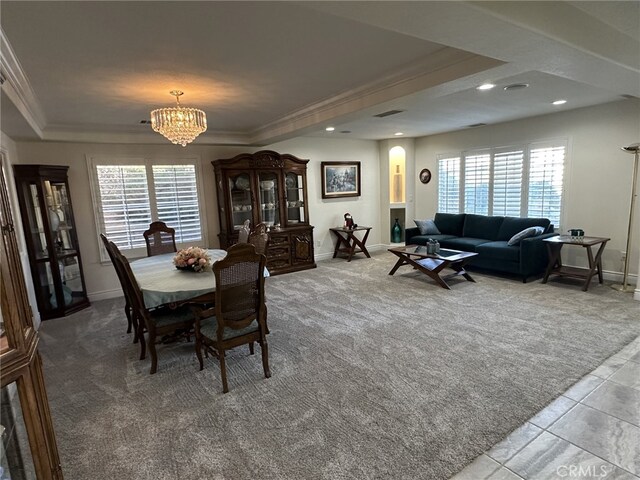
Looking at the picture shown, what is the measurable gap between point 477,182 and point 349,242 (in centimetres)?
264

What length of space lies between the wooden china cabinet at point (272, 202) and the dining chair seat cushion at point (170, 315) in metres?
2.62

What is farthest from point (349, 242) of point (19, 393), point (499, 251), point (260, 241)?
point (19, 393)

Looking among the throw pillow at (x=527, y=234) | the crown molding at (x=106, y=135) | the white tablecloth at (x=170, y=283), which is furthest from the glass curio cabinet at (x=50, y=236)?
the throw pillow at (x=527, y=234)

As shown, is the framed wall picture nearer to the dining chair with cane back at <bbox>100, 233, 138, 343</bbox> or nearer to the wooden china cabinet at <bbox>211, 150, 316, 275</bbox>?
the wooden china cabinet at <bbox>211, 150, 316, 275</bbox>

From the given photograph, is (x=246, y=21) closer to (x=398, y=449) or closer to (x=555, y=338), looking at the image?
(x=398, y=449)

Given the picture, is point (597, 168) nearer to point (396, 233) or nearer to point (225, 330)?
point (396, 233)

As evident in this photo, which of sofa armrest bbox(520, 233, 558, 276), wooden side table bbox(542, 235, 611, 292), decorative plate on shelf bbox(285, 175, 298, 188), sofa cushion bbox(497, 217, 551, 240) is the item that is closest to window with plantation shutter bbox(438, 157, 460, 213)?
sofa cushion bbox(497, 217, 551, 240)

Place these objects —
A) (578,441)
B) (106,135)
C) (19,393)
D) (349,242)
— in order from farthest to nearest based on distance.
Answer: (349,242) → (106,135) → (578,441) → (19,393)

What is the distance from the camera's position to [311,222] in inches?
269

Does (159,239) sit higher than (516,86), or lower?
lower

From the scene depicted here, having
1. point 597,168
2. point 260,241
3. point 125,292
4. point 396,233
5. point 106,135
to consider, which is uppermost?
point 106,135

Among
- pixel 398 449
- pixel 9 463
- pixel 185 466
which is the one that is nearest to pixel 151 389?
pixel 185 466

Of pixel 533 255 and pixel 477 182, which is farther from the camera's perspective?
pixel 477 182

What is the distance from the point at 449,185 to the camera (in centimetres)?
686
